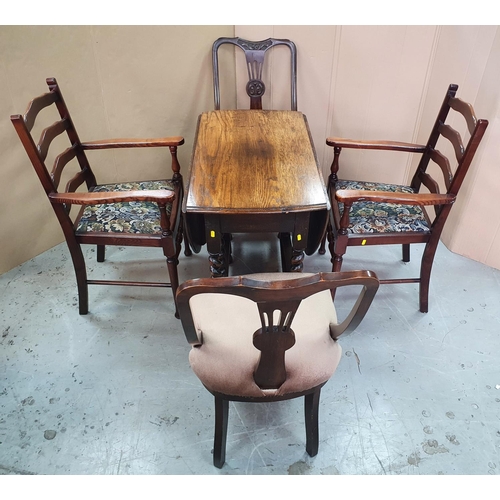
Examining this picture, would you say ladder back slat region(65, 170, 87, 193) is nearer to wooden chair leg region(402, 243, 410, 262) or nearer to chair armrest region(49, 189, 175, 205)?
chair armrest region(49, 189, 175, 205)

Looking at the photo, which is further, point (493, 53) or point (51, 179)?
point (493, 53)

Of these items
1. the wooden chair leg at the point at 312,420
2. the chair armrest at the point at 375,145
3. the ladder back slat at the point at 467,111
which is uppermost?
the ladder back slat at the point at 467,111

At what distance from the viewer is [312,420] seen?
1.36 meters

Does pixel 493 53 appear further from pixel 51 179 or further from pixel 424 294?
pixel 51 179

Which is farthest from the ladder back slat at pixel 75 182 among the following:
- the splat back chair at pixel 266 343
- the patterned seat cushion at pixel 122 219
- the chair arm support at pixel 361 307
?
the chair arm support at pixel 361 307

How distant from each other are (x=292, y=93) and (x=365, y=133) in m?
0.51

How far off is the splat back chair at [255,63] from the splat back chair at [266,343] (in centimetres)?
120

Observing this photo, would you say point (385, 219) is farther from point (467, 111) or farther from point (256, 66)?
point (256, 66)

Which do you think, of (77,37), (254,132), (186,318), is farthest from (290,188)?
(77,37)

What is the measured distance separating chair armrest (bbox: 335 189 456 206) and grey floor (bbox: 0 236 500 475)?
25.3 inches

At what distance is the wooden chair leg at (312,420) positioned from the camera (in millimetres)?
1314

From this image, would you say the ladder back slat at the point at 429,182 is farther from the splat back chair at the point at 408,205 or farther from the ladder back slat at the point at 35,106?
the ladder back slat at the point at 35,106

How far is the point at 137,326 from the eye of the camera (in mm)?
1927
